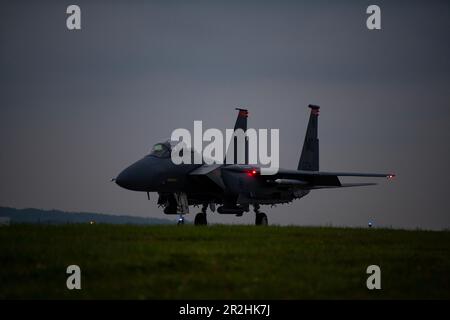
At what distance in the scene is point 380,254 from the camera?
20.0 meters

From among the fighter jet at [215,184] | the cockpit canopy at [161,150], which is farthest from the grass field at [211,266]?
the cockpit canopy at [161,150]

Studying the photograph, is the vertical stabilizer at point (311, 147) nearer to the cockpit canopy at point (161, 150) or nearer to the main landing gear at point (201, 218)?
the main landing gear at point (201, 218)

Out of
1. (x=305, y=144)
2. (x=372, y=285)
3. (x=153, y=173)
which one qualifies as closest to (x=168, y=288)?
(x=372, y=285)

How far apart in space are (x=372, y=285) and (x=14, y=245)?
28.1 feet

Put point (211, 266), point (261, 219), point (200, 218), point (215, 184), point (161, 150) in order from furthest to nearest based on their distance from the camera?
point (261, 219)
point (200, 218)
point (215, 184)
point (161, 150)
point (211, 266)

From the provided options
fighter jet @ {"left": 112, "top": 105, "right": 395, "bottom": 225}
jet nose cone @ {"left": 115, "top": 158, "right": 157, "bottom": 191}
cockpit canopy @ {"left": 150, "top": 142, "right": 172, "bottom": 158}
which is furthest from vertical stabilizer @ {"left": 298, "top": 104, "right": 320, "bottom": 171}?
jet nose cone @ {"left": 115, "top": 158, "right": 157, "bottom": 191}

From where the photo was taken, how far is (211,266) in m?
16.6

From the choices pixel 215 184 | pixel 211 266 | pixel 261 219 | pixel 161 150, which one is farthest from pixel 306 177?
pixel 211 266

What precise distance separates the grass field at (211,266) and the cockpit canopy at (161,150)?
1221cm

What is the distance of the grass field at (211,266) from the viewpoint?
1455cm

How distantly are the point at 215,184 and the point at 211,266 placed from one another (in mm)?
21043

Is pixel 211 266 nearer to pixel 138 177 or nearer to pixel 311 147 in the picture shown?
pixel 138 177

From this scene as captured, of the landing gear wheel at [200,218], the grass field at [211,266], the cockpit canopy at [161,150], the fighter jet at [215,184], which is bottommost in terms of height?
the grass field at [211,266]
